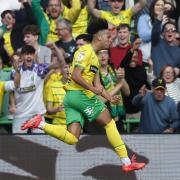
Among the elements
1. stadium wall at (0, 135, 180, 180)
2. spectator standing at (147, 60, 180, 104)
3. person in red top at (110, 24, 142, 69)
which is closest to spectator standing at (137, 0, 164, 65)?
person in red top at (110, 24, 142, 69)

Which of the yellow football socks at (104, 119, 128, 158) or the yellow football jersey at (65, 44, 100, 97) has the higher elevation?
the yellow football jersey at (65, 44, 100, 97)

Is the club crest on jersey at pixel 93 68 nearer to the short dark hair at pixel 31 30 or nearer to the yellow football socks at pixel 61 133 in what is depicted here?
the yellow football socks at pixel 61 133

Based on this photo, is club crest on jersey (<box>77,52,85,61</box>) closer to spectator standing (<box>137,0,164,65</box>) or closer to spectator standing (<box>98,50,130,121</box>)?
Answer: spectator standing (<box>98,50,130,121</box>)

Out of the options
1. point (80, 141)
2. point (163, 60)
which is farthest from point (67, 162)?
point (163, 60)

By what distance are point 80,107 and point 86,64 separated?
1.74ft

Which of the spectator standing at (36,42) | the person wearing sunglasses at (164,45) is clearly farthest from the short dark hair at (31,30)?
the person wearing sunglasses at (164,45)

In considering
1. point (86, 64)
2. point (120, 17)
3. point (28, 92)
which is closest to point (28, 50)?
point (28, 92)

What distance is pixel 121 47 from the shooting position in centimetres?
1243

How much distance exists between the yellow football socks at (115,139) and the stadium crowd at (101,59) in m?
0.86

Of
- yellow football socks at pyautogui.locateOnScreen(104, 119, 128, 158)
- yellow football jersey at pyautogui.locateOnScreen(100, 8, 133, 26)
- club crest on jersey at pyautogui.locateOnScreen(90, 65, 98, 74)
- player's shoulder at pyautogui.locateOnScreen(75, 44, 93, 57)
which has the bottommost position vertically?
yellow football socks at pyautogui.locateOnScreen(104, 119, 128, 158)

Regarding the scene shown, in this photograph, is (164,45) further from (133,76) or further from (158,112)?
(158,112)

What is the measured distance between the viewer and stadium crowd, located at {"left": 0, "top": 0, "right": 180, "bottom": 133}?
11398 millimetres

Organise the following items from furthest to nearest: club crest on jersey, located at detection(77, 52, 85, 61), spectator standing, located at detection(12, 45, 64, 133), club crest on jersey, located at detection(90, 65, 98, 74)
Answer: spectator standing, located at detection(12, 45, 64, 133)
club crest on jersey, located at detection(90, 65, 98, 74)
club crest on jersey, located at detection(77, 52, 85, 61)

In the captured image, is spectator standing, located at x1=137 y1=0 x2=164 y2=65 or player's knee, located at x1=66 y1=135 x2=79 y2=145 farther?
spectator standing, located at x1=137 y1=0 x2=164 y2=65
